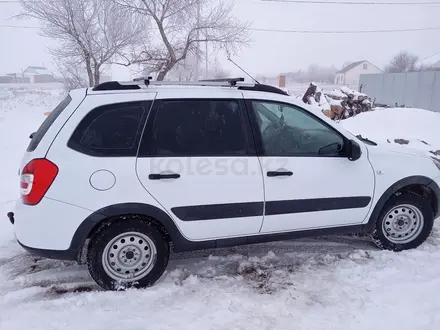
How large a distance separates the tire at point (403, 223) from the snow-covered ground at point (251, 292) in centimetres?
11

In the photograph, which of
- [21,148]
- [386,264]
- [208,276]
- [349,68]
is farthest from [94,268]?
[349,68]

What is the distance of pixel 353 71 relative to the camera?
81.9m

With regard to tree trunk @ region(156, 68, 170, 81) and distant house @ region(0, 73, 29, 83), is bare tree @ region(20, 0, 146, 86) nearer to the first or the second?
tree trunk @ region(156, 68, 170, 81)

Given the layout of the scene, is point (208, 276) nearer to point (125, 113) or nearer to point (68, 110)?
point (125, 113)

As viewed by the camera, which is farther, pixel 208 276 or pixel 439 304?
pixel 208 276

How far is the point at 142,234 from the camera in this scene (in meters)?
3.28

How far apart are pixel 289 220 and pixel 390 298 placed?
3.56ft

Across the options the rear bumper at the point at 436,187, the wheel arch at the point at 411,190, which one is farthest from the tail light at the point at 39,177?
the rear bumper at the point at 436,187

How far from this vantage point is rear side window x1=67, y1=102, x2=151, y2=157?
3.09 meters

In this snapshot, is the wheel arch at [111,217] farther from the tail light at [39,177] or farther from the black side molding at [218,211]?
the tail light at [39,177]

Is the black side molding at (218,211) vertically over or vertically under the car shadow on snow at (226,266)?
over

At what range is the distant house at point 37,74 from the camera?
3067 inches

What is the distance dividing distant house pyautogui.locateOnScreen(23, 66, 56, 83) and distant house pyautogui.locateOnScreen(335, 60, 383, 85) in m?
59.9

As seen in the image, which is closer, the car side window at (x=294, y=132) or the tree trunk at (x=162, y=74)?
the car side window at (x=294, y=132)
